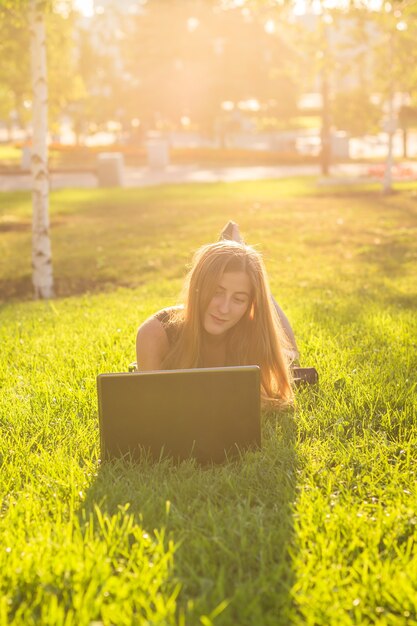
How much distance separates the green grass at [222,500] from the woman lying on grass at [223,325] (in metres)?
0.35

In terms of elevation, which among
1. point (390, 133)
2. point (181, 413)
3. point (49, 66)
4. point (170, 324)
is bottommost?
point (181, 413)

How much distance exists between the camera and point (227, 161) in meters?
37.0

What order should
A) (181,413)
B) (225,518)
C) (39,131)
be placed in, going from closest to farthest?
(225,518)
(181,413)
(39,131)

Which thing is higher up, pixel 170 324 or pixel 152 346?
pixel 170 324

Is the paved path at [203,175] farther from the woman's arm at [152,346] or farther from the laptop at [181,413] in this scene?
the laptop at [181,413]

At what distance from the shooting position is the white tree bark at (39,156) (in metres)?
9.07

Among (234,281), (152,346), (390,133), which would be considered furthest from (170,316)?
(390,133)

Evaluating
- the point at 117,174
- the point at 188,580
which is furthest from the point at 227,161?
the point at 188,580

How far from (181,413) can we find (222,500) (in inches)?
19.9

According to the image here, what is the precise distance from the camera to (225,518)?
10.4 ft

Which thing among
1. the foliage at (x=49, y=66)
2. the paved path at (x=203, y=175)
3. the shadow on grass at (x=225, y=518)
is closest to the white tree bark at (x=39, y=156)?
the foliage at (x=49, y=66)

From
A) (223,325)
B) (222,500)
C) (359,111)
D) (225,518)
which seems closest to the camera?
(225,518)

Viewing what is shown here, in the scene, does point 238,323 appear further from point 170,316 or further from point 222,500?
point 222,500

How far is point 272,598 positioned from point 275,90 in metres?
50.1
